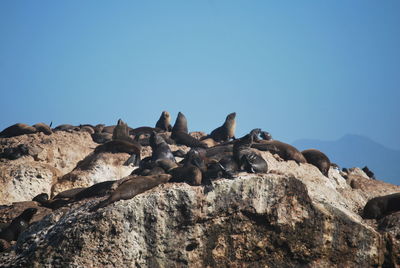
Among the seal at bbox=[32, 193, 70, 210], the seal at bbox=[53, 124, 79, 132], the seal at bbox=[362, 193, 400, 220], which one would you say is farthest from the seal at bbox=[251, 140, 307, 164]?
the seal at bbox=[53, 124, 79, 132]

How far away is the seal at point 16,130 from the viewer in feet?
63.8

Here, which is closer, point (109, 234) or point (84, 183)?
point (109, 234)

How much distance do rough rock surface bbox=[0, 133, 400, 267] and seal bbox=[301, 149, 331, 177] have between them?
5.66 meters

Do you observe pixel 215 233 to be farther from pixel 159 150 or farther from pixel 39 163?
pixel 39 163

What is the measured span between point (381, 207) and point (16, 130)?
1340 centimetres

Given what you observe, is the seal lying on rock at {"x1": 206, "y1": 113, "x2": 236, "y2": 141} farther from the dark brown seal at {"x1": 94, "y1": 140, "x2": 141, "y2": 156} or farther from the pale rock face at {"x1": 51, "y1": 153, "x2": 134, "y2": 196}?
the pale rock face at {"x1": 51, "y1": 153, "x2": 134, "y2": 196}

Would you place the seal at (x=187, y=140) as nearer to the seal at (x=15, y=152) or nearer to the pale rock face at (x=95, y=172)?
the pale rock face at (x=95, y=172)

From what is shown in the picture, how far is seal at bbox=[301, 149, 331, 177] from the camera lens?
15.1m

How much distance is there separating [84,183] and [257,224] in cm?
659

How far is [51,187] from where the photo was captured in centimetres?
1438

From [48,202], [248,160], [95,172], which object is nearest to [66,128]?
[95,172]

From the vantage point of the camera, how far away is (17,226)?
11.2m

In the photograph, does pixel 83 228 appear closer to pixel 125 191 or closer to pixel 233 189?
pixel 125 191

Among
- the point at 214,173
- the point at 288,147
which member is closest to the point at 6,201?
the point at 214,173
